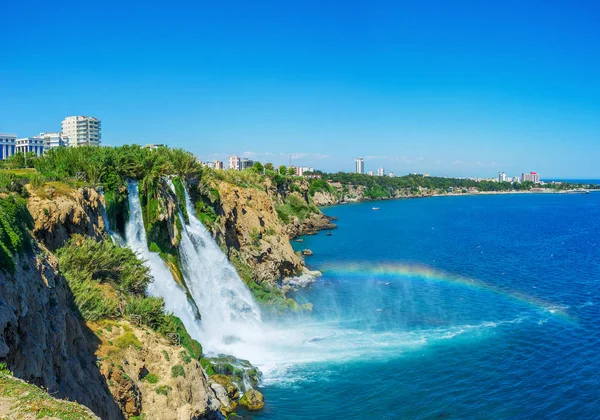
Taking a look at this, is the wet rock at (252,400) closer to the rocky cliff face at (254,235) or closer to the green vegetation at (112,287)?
the green vegetation at (112,287)

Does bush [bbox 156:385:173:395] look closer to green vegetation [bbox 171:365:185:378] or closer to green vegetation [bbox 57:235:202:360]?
green vegetation [bbox 171:365:185:378]

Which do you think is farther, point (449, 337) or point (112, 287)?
point (449, 337)

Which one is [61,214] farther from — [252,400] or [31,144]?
[31,144]

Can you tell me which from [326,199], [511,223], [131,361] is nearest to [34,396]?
[131,361]

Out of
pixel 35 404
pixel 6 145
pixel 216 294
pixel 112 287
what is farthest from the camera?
pixel 6 145

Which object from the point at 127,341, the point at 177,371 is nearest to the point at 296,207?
the point at 177,371

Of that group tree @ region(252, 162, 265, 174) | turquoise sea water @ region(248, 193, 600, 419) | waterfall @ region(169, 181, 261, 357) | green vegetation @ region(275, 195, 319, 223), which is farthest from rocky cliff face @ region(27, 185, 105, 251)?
tree @ region(252, 162, 265, 174)

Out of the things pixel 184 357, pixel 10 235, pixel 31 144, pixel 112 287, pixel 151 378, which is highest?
pixel 31 144
